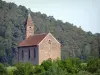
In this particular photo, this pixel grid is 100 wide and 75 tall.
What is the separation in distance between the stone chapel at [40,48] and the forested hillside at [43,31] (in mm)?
20036

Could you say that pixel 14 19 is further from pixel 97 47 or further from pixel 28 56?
pixel 28 56

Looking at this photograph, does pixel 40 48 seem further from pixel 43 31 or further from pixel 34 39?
pixel 43 31

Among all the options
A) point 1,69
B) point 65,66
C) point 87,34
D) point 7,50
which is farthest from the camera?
point 87,34

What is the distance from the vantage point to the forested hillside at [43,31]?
102000 mm

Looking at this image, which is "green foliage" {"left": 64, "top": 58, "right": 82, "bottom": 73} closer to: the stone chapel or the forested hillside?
the stone chapel

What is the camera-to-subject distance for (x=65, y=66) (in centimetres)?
5278

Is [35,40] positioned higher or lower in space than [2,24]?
lower

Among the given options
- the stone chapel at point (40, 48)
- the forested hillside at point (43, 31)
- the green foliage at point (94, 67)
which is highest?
the forested hillside at point (43, 31)

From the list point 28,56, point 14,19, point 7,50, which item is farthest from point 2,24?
point 28,56

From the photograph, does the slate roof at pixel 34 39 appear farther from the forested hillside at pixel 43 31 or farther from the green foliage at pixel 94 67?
the green foliage at pixel 94 67

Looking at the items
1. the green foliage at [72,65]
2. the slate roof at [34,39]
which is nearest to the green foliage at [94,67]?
the green foliage at [72,65]

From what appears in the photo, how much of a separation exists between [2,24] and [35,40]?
149 ft

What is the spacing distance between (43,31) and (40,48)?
49567 millimetres

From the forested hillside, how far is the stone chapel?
20036mm
